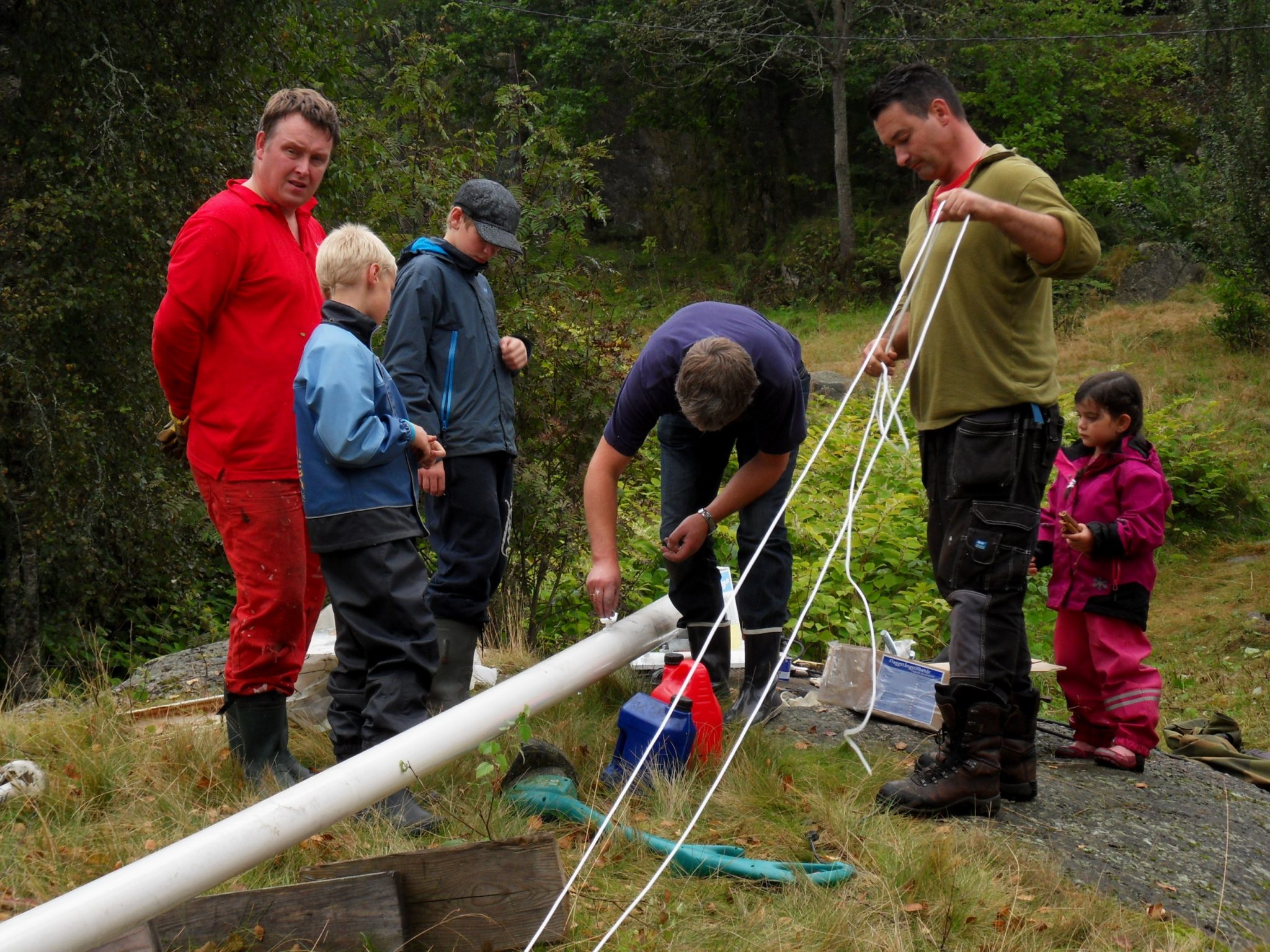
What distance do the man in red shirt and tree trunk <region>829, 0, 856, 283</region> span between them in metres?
22.2

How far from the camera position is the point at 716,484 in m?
4.18

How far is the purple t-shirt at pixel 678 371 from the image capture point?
356cm

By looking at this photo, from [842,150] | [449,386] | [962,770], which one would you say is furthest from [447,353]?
[842,150]

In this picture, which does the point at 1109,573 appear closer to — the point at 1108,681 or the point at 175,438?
the point at 1108,681

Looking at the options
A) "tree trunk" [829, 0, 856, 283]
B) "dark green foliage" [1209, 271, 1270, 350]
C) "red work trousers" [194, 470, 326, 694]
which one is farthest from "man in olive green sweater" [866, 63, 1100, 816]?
"tree trunk" [829, 0, 856, 283]

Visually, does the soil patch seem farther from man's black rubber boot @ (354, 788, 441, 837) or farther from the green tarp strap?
man's black rubber boot @ (354, 788, 441, 837)

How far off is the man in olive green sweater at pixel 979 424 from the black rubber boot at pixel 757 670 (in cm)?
78

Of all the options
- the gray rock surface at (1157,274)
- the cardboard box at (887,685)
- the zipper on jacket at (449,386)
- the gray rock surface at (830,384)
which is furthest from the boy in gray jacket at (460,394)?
the gray rock surface at (1157,274)

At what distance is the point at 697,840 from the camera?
3.20 meters

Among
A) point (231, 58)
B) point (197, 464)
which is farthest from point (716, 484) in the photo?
point (231, 58)

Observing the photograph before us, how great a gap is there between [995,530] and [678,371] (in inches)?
41.9

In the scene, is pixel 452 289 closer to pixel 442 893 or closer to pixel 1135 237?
pixel 442 893

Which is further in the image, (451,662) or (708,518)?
(451,662)

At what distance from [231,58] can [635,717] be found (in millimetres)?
5770
